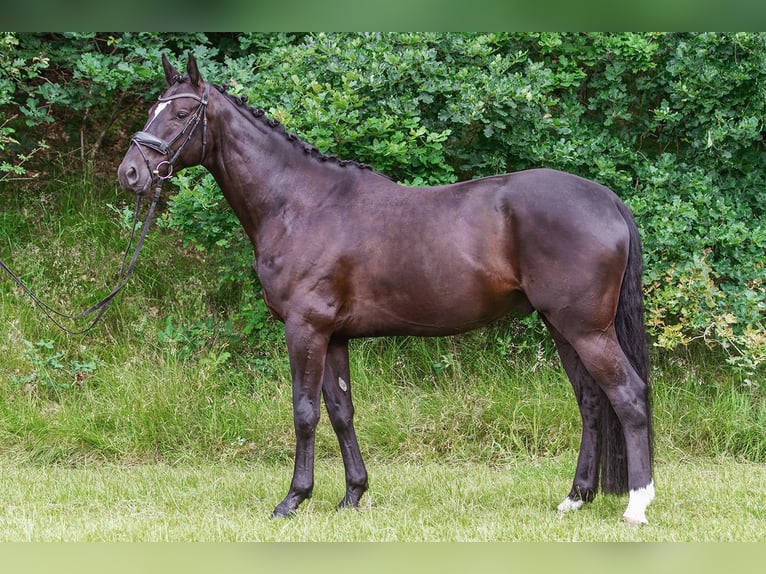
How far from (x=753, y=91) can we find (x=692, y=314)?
2.15m

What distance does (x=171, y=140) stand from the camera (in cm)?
485

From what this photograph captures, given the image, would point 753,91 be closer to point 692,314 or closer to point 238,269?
point 692,314

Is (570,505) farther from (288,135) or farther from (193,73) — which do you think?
(193,73)

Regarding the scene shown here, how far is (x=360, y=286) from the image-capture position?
491 centimetres

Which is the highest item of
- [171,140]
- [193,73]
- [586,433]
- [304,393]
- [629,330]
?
[193,73]

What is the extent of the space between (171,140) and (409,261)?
1564mm

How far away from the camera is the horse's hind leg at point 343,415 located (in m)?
5.14

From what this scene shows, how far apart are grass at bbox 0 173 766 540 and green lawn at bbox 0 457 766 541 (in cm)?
2

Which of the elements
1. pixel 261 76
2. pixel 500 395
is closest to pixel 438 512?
pixel 500 395

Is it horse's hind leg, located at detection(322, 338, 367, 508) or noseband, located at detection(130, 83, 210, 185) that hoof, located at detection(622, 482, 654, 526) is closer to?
horse's hind leg, located at detection(322, 338, 367, 508)

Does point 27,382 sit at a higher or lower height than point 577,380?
lower

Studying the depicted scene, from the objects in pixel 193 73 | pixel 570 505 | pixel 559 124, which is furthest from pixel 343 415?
pixel 559 124

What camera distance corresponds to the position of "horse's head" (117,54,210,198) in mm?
4777
